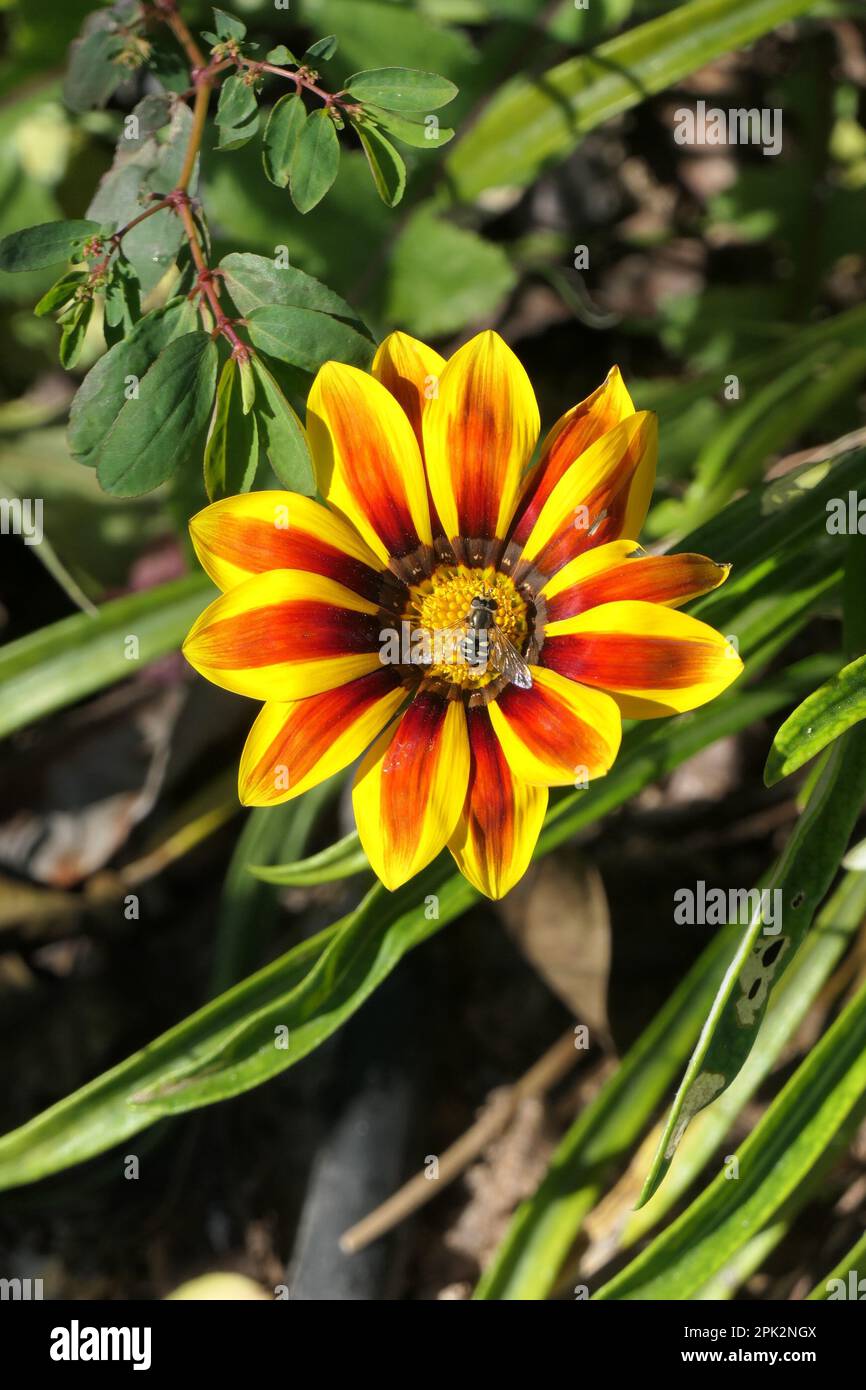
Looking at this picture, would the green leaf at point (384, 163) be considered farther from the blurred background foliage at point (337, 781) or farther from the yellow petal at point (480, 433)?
the blurred background foliage at point (337, 781)

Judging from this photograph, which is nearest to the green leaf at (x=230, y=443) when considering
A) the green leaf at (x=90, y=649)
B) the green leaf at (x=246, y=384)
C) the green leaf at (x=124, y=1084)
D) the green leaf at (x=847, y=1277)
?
the green leaf at (x=246, y=384)

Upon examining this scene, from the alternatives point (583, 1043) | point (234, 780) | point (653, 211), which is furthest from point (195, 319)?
point (653, 211)

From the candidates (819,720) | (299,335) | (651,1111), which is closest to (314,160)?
(299,335)

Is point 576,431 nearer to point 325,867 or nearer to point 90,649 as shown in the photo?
point 325,867

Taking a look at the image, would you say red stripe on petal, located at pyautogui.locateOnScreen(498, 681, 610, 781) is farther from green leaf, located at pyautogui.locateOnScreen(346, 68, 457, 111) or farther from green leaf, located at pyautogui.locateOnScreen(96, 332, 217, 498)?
green leaf, located at pyautogui.locateOnScreen(346, 68, 457, 111)
